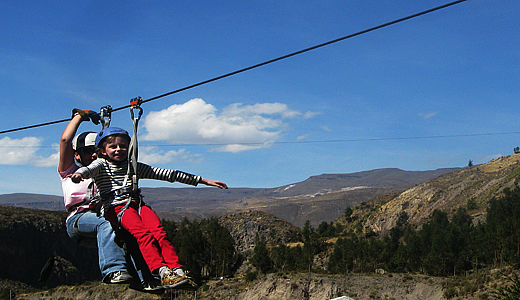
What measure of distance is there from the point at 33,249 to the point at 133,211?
157182 millimetres

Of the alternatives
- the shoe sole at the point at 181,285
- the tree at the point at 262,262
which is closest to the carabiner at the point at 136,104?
the shoe sole at the point at 181,285

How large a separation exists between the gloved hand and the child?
3.35ft

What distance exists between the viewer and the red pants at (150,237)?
6375 mm

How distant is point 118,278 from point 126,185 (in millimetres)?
1381

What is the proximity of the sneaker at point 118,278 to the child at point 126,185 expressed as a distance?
0.42 m

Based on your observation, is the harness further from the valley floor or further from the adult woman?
the valley floor

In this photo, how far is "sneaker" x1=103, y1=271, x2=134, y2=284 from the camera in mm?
6492

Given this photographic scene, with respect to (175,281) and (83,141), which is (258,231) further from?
(175,281)

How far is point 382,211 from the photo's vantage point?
190 meters

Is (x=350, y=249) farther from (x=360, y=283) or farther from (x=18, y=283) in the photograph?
Answer: (x=18, y=283)

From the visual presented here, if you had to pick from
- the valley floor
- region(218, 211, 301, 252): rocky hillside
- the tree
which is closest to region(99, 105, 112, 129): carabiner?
the valley floor

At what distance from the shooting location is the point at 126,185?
23.5 ft

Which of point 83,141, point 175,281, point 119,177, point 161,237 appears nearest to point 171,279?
point 175,281

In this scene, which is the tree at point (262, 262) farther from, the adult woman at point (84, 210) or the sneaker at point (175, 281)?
the sneaker at point (175, 281)
